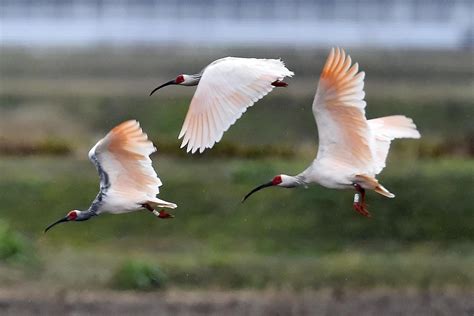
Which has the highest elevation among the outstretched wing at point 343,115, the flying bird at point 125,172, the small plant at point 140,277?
the outstretched wing at point 343,115

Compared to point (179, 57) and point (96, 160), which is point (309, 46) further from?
point (96, 160)

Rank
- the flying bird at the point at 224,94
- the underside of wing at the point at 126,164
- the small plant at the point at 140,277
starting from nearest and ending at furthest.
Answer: the flying bird at the point at 224,94 → the underside of wing at the point at 126,164 → the small plant at the point at 140,277

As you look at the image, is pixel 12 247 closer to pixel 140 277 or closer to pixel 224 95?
pixel 140 277

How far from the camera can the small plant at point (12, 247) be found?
24.2 m

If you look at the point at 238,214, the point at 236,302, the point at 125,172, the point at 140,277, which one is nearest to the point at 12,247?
the point at 140,277

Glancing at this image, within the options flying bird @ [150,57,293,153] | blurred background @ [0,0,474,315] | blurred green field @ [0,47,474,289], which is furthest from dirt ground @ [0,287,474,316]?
flying bird @ [150,57,293,153]

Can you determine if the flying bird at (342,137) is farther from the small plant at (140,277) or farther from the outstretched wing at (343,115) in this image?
the small plant at (140,277)

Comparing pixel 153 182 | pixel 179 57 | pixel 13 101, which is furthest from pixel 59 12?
pixel 153 182

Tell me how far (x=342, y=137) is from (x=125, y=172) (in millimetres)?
1774

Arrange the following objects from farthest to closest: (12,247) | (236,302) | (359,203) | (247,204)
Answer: (247,204), (12,247), (236,302), (359,203)

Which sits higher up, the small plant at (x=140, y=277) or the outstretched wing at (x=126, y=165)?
the outstretched wing at (x=126, y=165)


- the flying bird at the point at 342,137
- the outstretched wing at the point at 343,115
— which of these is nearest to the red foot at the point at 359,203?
the flying bird at the point at 342,137

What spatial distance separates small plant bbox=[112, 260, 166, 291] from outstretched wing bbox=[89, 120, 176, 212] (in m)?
8.03

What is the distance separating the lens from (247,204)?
26109 millimetres
